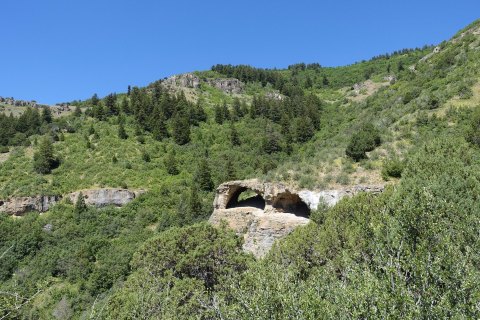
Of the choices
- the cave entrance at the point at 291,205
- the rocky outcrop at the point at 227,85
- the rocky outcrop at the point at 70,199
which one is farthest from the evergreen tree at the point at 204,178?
the rocky outcrop at the point at 227,85

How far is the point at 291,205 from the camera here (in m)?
26.7

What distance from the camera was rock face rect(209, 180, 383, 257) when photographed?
2402cm

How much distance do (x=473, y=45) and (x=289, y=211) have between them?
3277 cm

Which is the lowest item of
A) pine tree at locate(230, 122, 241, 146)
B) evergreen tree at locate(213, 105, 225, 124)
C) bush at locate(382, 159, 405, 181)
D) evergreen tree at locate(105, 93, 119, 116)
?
bush at locate(382, 159, 405, 181)

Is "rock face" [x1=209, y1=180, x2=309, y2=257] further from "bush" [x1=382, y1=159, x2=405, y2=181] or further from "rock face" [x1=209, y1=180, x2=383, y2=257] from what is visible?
"bush" [x1=382, y1=159, x2=405, y2=181]

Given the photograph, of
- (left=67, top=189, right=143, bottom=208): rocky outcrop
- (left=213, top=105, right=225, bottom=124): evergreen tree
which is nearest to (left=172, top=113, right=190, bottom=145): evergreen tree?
(left=213, top=105, right=225, bottom=124): evergreen tree

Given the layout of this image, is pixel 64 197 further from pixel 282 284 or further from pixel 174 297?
pixel 282 284

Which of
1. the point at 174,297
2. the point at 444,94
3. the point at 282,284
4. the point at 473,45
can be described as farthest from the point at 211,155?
the point at 282,284

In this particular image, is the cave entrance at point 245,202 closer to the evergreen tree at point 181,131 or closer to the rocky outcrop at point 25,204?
the rocky outcrop at point 25,204

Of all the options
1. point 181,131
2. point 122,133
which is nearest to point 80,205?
point 122,133

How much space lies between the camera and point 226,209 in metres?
28.3

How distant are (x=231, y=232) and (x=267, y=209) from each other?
4739mm

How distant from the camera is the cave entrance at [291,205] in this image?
26141 mm

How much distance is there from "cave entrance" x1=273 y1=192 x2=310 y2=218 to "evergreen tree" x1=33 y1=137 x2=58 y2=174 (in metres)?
35.1
